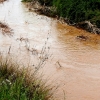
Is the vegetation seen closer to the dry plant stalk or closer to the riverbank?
the riverbank

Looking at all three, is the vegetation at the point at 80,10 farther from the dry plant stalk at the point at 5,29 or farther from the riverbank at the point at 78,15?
the dry plant stalk at the point at 5,29

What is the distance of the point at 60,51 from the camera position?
334 inches

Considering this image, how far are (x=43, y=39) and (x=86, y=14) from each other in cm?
240

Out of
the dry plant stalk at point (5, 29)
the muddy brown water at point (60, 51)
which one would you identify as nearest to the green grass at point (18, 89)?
the muddy brown water at point (60, 51)

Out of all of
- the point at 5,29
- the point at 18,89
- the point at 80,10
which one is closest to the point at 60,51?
the point at 5,29

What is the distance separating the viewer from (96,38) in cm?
1022

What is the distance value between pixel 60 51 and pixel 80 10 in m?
A: 3.45

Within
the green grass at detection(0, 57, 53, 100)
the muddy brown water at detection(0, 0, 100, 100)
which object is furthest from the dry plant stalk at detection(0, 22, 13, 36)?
the green grass at detection(0, 57, 53, 100)

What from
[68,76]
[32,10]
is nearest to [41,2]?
[32,10]

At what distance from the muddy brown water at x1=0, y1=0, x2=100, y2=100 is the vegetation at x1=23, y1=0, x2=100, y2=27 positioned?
49 cm

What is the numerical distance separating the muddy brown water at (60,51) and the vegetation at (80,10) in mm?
489

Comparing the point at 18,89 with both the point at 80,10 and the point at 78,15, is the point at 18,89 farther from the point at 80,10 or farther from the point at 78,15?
the point at 78,15

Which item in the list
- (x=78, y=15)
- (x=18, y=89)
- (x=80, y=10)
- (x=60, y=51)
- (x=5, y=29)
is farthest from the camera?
(x=78, y=15)

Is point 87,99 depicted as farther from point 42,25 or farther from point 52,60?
point 42,25
